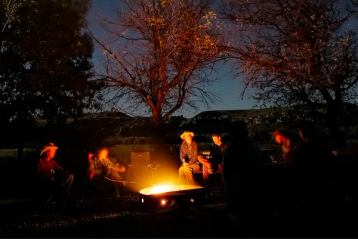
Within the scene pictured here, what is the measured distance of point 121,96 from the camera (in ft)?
54.1

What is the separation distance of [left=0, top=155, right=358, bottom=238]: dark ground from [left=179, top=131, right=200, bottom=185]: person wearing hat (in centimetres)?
189

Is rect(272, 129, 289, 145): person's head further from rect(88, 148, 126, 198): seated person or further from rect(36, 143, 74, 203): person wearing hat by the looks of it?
rect(36, 143, 74, 203): person wearing hat

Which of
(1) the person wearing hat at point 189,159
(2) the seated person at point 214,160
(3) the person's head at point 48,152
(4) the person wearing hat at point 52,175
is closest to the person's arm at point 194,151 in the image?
Answer: (1) the person wearing hat at point 189,159

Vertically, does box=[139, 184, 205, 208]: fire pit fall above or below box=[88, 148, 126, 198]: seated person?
below

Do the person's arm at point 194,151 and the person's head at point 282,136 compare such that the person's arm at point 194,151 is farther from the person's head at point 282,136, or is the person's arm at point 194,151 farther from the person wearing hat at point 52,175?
the person wearing hat at point 52,175

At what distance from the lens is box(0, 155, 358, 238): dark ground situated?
Result: 6439 millimetres

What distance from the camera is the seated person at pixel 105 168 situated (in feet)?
39.0

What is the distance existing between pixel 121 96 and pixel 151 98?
46.5 inches

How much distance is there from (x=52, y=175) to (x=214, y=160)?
4126mm

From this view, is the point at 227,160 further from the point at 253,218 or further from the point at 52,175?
the point at 52,175

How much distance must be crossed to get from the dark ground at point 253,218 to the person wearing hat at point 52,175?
895 millimetres

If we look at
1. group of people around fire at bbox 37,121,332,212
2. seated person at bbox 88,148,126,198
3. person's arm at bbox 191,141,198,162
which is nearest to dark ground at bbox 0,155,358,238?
group of people around fire at bbox 37,121,332,212

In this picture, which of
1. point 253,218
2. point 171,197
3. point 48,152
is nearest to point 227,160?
point 253,218

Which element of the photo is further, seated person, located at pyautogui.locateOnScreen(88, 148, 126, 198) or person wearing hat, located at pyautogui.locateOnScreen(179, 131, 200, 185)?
seated person, located at pyautogui.locateOnScreen(88, 148, 126, 198)
